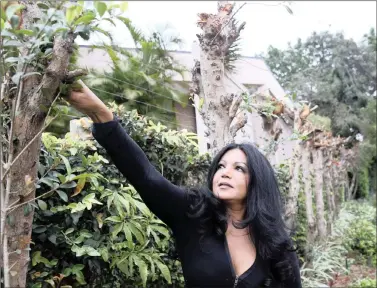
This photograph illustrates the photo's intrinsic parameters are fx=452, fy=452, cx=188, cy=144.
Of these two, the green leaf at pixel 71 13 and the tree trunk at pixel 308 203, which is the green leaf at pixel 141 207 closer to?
the green leaf at pixel 71 13

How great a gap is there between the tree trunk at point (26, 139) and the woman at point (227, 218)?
384 mm

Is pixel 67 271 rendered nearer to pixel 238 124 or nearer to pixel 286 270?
pixel 286 270

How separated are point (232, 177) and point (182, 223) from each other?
1.13ft

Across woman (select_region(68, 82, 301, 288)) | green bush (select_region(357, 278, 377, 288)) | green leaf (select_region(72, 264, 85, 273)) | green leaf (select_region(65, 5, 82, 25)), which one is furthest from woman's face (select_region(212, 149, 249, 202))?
green bush (select_region(357, 278, 377, 288))

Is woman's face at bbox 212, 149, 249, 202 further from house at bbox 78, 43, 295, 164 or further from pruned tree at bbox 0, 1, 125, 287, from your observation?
house at bbox 78, 43, 295, 164

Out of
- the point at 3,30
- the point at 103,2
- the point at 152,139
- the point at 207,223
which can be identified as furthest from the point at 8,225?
the point at 152,139

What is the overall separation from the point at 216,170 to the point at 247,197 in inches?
8.6

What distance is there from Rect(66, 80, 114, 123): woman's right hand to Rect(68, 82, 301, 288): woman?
120mm

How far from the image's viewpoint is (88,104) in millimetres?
1658

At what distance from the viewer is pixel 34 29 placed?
1.31 meters

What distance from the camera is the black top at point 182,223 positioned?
1.87 m

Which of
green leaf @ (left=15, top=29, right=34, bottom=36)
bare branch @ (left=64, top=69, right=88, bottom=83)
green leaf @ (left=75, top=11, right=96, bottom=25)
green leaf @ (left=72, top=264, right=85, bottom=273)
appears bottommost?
green leaf @ (left=72, top=264, right=85, bottom=273)

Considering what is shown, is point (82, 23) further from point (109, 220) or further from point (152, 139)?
point (152, 139)

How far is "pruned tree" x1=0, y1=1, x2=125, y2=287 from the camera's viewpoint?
4.37 feet
